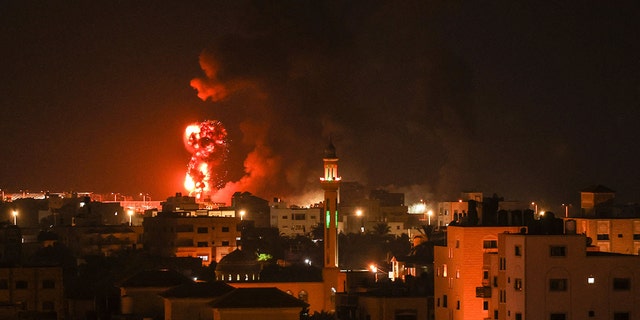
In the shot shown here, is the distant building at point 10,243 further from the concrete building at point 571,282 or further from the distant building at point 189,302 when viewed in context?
the concrete building at point 571,282

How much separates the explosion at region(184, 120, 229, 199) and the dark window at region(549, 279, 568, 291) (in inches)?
1836

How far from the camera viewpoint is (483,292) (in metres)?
46.5

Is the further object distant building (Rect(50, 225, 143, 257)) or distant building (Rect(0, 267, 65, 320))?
distant building (Rect(50, 225, 143, 257))

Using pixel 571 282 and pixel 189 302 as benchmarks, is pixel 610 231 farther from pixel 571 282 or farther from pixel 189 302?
pixel 189 302

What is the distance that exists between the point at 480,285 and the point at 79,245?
99.0ft

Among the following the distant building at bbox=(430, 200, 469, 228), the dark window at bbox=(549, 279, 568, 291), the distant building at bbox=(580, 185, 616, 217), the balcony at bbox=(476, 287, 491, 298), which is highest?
the distant building at bbox=(430, 200, 469, 228)

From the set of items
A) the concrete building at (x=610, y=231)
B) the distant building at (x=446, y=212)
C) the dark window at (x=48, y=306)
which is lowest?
the dark window at (x=48, y=306)

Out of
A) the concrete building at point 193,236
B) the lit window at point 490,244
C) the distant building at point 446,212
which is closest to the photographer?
the lit window at point 490,244

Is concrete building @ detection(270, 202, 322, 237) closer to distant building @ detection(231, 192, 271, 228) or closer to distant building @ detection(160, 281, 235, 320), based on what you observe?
distant building @ detection(231, 192, 271, 228)

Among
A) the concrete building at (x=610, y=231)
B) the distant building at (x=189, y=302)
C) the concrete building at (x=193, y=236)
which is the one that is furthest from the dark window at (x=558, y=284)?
the concrete building at (x=193, y=236)

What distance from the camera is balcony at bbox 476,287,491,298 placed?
46.2 m

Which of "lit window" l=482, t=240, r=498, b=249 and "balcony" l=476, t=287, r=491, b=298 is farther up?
"lit window" l=482, t=240, r=498, b=249

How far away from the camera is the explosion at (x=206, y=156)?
8875cm

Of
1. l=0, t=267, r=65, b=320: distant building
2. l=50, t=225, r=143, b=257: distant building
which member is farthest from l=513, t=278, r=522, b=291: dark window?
l=50, t=225, r=143, b=257: distant building
